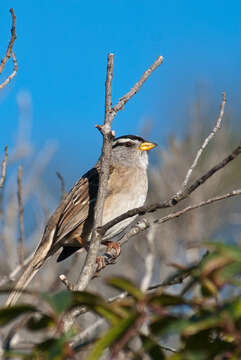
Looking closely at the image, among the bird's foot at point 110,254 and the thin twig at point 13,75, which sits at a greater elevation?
the thin twig at point 13,75

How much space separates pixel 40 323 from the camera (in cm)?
131

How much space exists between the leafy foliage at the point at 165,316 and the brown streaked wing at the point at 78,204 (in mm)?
3978

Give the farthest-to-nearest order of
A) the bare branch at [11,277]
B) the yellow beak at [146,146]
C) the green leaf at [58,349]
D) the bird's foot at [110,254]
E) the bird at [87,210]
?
the yellow beak at [146,146], the bird at [87,210], the bird's foot at [110,254], the bare branch at [11,277], the green leaf at [58,349]

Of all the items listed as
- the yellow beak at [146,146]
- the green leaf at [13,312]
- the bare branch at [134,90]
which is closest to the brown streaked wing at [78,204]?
the yellow beak at [146,146]

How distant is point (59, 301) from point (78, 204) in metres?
4.39

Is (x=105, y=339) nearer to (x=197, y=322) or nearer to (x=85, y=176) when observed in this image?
(x=197, y=322)

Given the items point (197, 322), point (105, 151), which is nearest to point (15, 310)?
point (197, 322)

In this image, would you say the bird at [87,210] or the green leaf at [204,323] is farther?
the bird at [87,210]

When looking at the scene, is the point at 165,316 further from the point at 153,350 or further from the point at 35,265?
the point at 35,265

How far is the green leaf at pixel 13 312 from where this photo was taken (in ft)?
3.81

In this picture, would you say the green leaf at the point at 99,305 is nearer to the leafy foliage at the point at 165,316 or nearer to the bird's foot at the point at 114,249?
the leafy foliage at the point at 165,316

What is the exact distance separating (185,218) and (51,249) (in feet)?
6.49

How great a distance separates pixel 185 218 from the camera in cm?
657

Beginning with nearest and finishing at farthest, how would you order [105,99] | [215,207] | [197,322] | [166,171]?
[197,322] < [105,99] < [166,171] < [215,207]
